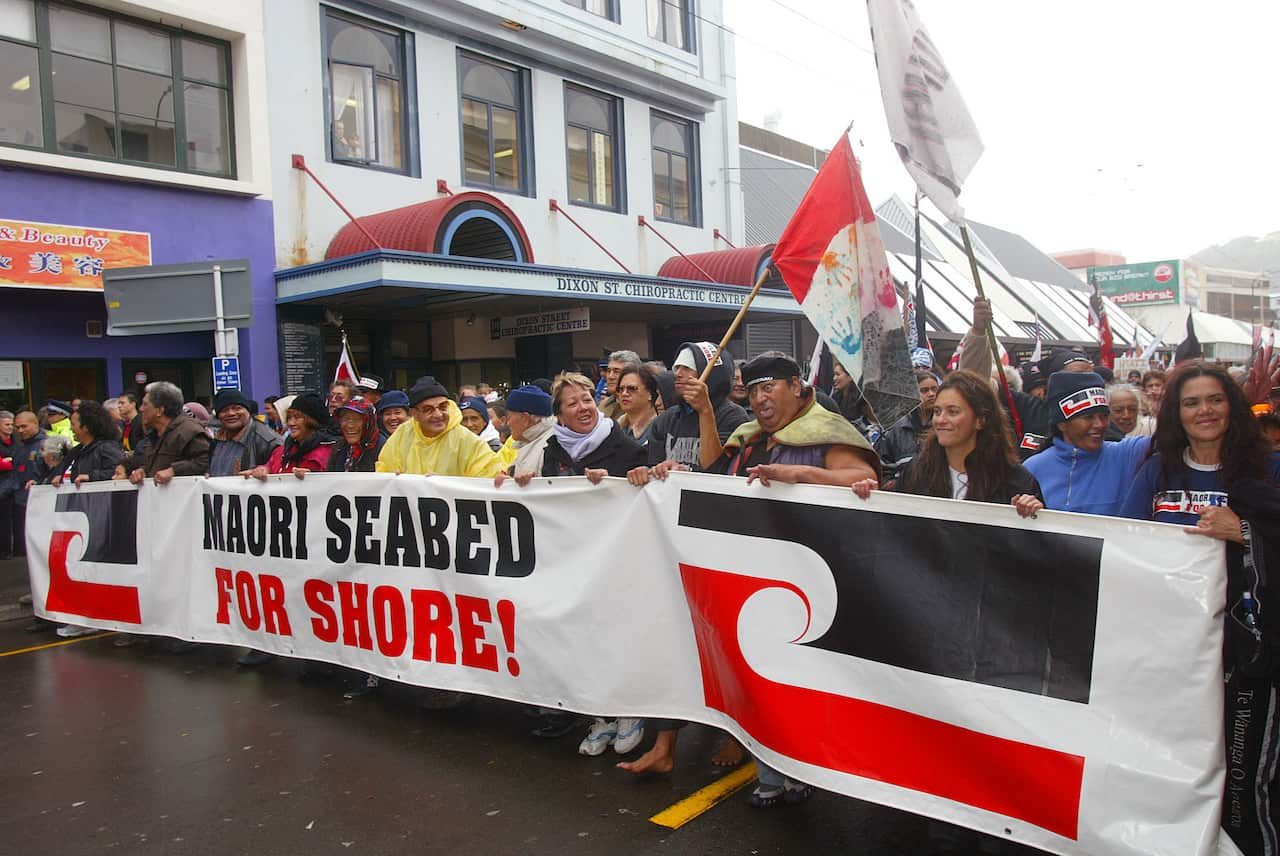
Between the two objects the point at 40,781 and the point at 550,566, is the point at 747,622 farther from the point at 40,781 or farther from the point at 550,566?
the point at 40,781

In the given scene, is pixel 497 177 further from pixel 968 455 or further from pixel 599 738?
pixel 968 455

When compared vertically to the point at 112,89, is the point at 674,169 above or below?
above

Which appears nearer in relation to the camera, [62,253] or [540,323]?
[62,253]

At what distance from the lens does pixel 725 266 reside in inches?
749

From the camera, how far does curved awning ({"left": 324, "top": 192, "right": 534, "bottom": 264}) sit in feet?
43.9

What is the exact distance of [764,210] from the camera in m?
25.1

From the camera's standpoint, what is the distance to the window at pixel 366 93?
576 inches

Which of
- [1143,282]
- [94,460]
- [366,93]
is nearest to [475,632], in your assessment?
[94,460]

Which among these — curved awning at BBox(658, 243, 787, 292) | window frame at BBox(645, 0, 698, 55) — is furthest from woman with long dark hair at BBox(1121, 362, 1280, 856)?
window frame at BBox(645, 0, 698, 55)

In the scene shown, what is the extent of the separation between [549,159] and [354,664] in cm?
1369

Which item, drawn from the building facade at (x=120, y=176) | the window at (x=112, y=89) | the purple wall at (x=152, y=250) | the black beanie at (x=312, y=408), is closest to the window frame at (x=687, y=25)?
the building facade at (x=120, y=176)

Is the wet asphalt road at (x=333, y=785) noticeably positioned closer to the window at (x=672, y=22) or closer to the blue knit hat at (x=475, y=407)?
the blue knit hat at (x=475, y=407)

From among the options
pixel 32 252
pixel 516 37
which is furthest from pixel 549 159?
pixel 32 252

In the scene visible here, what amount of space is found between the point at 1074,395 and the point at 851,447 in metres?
1.12
